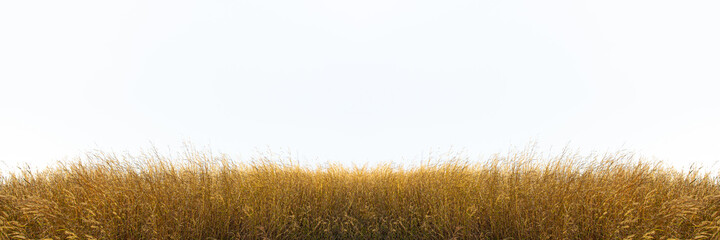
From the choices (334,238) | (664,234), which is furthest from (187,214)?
(664,234)

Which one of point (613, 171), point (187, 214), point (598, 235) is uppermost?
point (613, 171)

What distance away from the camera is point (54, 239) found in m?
4.21

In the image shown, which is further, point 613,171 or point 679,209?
point 613,171

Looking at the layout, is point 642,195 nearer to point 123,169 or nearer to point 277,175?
point 277,175

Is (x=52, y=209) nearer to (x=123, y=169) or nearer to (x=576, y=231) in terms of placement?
(x=123, y=169)

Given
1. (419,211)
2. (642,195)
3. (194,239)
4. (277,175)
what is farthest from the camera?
(277,175)

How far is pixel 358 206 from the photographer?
558cm

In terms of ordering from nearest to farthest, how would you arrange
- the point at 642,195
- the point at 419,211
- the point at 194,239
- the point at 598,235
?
the point at 598,235 → the point at 194,239 → the point at 642,195 → the point at 419,211

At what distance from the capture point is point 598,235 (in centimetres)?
418

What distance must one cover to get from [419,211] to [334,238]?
126cm

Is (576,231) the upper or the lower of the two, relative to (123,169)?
lower

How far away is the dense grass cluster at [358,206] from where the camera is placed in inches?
168

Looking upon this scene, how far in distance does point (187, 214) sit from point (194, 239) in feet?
1.00

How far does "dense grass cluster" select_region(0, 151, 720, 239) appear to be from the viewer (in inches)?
168
